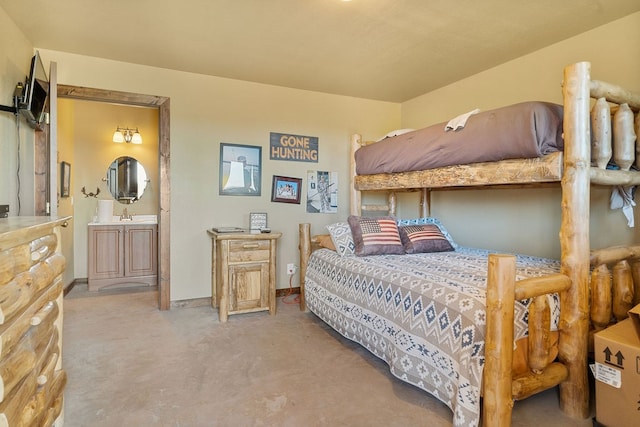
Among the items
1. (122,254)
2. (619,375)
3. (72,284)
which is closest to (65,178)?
(122,254)

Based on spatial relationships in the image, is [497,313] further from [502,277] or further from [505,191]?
[505,191]

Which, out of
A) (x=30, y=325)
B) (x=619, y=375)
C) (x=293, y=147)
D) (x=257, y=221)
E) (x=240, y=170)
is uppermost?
(x=293, y=147)

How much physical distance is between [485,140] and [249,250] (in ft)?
6.98

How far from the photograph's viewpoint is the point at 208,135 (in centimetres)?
344

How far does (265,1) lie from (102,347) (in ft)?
8.66

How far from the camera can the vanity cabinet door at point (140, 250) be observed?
13.9 feet

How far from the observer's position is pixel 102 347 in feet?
8.10

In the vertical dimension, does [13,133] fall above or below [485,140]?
above

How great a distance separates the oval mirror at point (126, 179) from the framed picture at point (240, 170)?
199cm

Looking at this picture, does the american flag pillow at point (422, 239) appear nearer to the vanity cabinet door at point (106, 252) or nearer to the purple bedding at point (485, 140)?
the purple bedding at point (485, 140)

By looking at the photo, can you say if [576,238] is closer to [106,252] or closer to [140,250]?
[140,250]

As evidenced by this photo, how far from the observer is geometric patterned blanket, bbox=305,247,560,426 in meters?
1.52

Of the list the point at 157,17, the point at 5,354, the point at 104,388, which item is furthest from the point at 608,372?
the point at 157,17

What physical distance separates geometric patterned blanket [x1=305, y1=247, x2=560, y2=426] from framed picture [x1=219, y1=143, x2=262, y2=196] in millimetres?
1294
